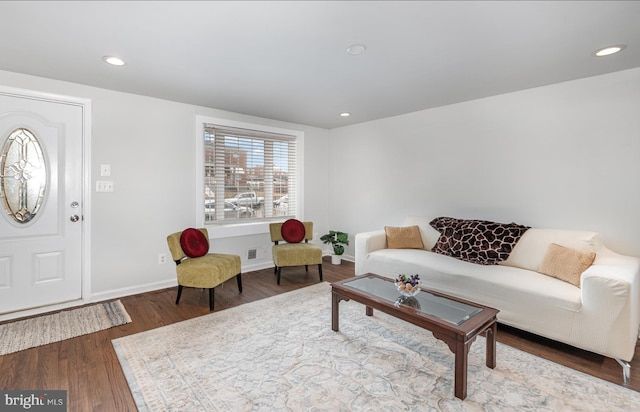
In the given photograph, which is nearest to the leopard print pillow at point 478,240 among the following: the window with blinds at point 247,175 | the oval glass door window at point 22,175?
the window with blinds at point 247,175

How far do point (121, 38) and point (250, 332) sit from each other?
2495 millimetres

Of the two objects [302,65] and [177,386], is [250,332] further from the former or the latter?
[302,65]

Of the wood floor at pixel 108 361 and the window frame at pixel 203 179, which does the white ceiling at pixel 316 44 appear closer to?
the window frame at pixel 203 179

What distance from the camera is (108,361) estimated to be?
84.8 inches

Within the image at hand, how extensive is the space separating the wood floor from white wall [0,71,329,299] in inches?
16.4

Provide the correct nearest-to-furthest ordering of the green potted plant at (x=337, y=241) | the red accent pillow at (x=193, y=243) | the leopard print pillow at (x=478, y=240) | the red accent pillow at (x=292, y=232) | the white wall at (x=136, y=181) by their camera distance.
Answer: the leopard print pillow at (x=478, y=240), the white wall at (x=136, y=181), the red accent pillow at (x=193, y=243), the red accent pillow at (x=292, y=232), the green potted plant at (x=337, y=241)

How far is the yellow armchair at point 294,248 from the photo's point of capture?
12.9 feet

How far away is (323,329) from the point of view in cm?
265

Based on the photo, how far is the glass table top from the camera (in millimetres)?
2059

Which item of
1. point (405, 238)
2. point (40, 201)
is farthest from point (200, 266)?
point (405, 238)

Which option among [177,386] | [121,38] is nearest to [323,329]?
[177,386]

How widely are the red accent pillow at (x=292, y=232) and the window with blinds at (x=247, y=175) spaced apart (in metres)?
0.52

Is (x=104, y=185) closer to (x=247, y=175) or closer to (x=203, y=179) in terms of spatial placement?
(x=203, y=179)

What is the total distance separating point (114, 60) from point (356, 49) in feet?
6.62
